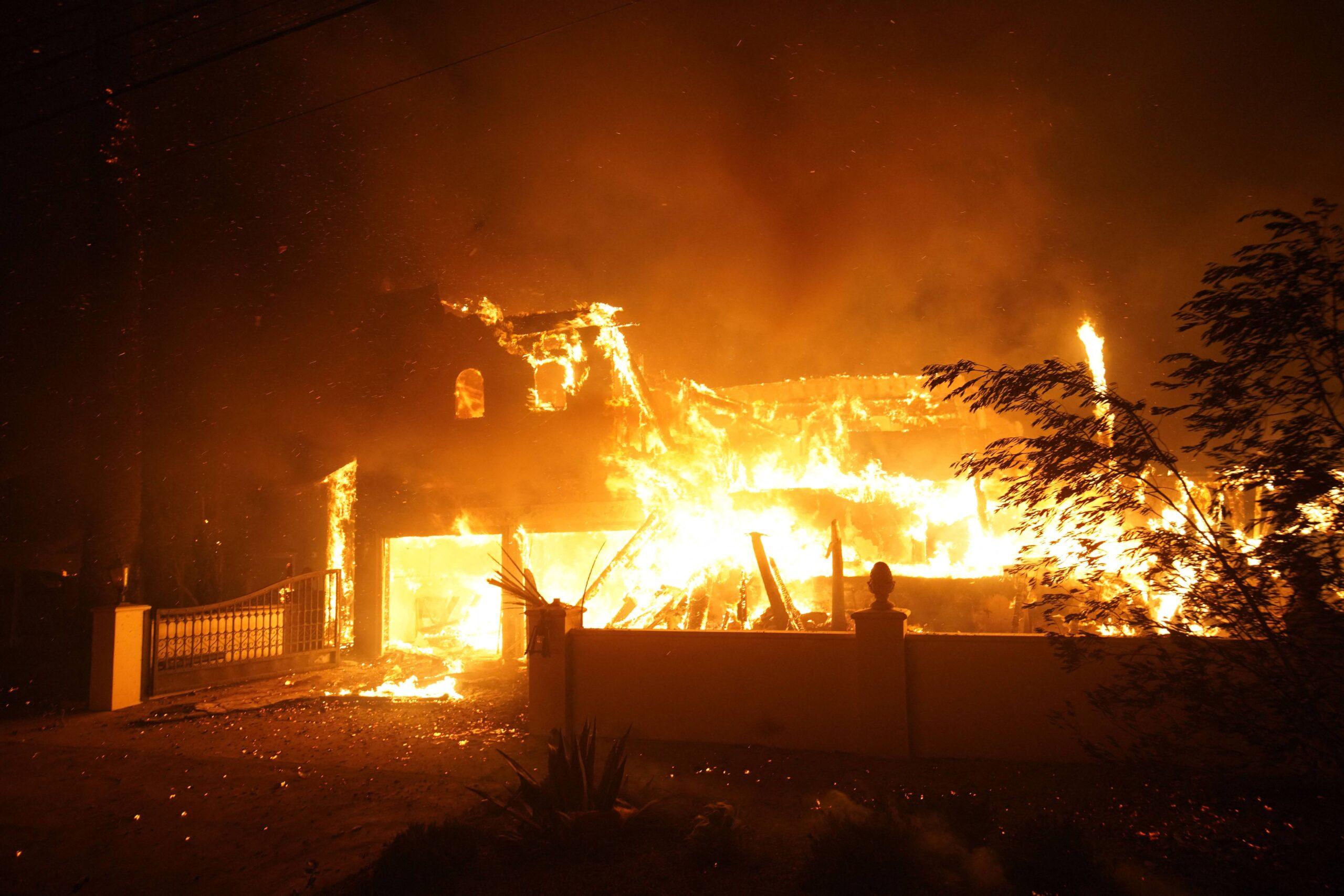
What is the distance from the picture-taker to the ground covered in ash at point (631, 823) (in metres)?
4.86

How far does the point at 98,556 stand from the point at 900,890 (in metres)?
15.5

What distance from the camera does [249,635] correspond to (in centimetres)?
1430

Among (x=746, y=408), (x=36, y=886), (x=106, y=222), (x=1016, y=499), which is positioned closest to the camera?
(x=1016, y=499)

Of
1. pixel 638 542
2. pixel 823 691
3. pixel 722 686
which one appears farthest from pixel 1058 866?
pixel 638 542

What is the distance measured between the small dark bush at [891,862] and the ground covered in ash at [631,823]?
2cm

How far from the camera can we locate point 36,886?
5406 millimetres

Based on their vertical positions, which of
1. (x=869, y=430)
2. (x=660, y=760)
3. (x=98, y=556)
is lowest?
(x=660, y=760)

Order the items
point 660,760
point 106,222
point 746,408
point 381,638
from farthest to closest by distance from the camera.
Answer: point 746,408 → point 381,638 → point 106,222 → point 660,760

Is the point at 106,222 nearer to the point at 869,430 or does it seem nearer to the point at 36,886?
the point at 36,886

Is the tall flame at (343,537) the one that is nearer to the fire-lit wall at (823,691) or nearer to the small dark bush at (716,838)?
the fire-lit wall at (823,691)

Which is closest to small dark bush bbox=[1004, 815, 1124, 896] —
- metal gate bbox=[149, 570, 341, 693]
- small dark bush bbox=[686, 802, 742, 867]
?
small dark bush bbox=[686, 802, 742, 867]

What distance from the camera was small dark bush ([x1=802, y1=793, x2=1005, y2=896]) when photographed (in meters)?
4.68

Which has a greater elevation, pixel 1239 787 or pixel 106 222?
pixel 106 222

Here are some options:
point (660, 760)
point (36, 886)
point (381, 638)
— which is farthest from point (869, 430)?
point (36, 886)
